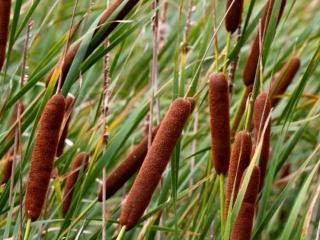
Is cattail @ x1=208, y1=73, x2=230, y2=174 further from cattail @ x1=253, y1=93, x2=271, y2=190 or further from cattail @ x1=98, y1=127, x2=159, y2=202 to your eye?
cattail @ x1=98, y1=127, x2=159, y2=202

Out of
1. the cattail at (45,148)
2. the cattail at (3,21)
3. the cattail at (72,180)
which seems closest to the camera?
the cattail at (45,148)

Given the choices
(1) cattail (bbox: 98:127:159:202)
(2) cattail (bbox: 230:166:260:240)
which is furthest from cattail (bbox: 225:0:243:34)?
(2) cattail (bbox: 230:166:260:240)

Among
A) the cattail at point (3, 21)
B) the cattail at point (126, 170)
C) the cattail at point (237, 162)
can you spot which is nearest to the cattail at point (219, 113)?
the cattail at point (237, 162)

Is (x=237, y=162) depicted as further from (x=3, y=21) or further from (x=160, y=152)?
(x=3, y=21)

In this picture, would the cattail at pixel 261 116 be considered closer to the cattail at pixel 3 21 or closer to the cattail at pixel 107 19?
the cattail at pixel 107 19

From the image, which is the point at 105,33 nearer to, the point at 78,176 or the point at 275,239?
the point at 78,176

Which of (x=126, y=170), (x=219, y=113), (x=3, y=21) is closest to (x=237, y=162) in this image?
(x=219, y=113)

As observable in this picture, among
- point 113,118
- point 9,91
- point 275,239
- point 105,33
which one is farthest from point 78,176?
point 275,239
